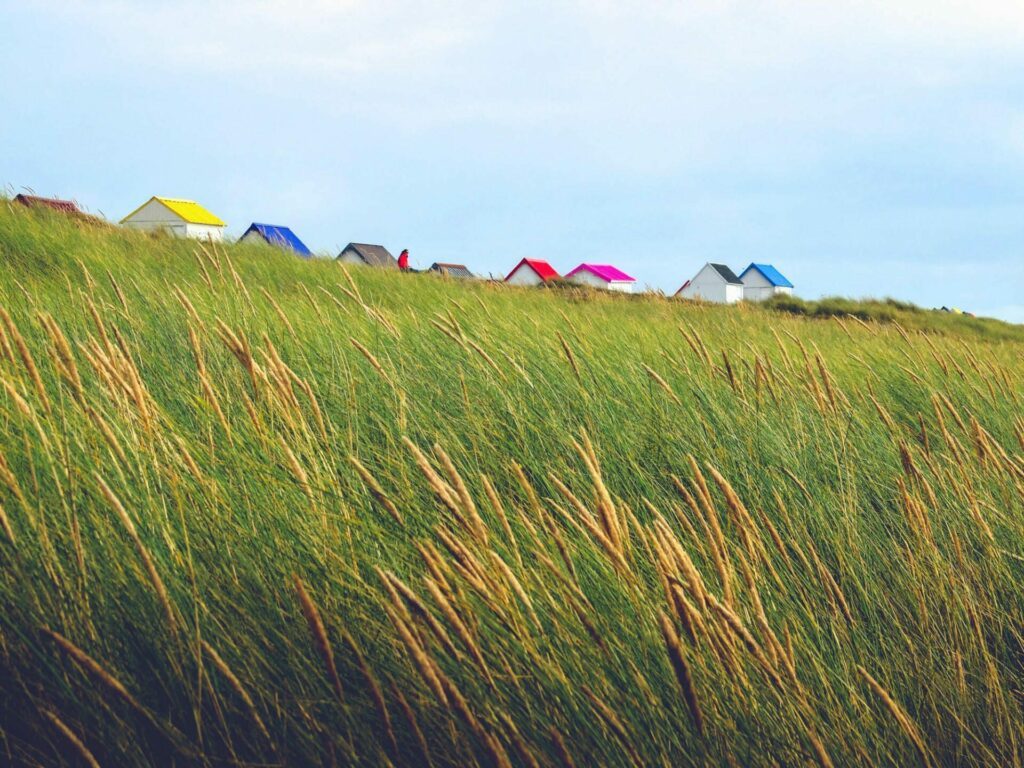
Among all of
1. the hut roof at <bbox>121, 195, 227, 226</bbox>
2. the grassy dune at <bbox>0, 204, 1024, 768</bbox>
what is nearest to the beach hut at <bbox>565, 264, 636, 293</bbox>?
the hut roof at <bbox>121, 195, 227, 226</bbox>

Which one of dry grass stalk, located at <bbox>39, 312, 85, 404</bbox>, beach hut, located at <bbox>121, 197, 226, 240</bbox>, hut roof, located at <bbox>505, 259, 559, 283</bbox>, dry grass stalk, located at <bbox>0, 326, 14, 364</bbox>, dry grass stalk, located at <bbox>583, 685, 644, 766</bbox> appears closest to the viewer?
dry grass stalk, located at <bbox>583, 685, 644, 766</bbox>

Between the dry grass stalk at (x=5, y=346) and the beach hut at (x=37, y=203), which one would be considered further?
the beach hut at (x=37, y=203)

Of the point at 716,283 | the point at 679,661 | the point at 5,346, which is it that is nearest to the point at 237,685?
the point at 679,661

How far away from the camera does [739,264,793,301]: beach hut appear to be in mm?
40312

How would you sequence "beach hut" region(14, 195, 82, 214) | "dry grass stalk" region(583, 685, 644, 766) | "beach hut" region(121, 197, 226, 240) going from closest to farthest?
"dry grass stalk" region(583, 685, 644, 766), "beach hut" region(14, 195, 82, 214), "beach hut" region(121, 197, 226, 240)

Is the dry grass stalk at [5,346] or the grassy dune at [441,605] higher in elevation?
the dry grass stalk at [5,346]

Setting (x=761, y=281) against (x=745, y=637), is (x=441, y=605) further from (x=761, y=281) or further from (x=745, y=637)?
(x=761, y=281)

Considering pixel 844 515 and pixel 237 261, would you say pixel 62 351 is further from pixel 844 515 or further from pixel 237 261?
pixel 237 261

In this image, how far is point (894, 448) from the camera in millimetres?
3934

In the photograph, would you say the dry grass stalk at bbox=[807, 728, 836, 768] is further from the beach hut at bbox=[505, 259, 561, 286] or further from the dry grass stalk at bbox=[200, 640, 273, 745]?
the beach hut at bbox=[505, 259, 561, 286]

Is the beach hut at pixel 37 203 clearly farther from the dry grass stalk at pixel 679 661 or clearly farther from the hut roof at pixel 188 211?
the hut roof at pixel 188 211

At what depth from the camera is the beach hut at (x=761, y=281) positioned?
40312 mm

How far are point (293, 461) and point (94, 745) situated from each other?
0.69m

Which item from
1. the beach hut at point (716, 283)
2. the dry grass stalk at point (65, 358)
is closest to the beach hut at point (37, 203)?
the dry grass stalk at point (65, 358)
